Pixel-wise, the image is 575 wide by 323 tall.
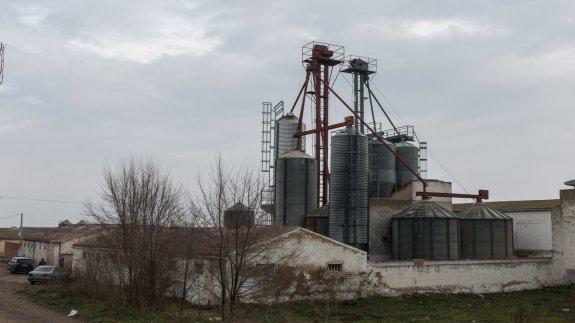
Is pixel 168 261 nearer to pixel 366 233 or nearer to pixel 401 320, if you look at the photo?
pixel 401 320

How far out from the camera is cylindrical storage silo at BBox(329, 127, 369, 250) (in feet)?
99.8

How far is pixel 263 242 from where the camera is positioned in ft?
62.6

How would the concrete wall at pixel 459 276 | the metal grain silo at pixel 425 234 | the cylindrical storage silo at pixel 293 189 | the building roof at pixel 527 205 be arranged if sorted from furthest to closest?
the building roof at pixel 527 205 < the cylindrical storage silo at pixel 293 189 < the metal grain silo at pixel 425 234 < the concrete wall at pixel 459 276

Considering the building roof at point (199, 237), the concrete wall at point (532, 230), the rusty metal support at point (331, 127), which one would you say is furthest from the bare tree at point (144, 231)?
the concrete wall at point (532, 230)

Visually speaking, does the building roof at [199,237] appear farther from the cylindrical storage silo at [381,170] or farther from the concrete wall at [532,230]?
the concrete wall at [532,230]

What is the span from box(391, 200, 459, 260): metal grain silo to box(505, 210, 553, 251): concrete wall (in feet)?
22.4

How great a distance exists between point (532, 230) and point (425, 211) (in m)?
9.05

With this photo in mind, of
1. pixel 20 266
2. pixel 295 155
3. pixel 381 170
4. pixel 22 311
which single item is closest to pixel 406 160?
pixel 381 170

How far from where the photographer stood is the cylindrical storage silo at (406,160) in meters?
39.8

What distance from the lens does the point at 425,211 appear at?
31.7 metres

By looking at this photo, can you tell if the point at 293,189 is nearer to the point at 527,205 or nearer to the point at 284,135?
the point at 284,135

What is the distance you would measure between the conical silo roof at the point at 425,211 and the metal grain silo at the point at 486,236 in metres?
1.88

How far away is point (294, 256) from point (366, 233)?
25.6ft

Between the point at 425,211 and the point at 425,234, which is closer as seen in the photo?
the point at 425,234
